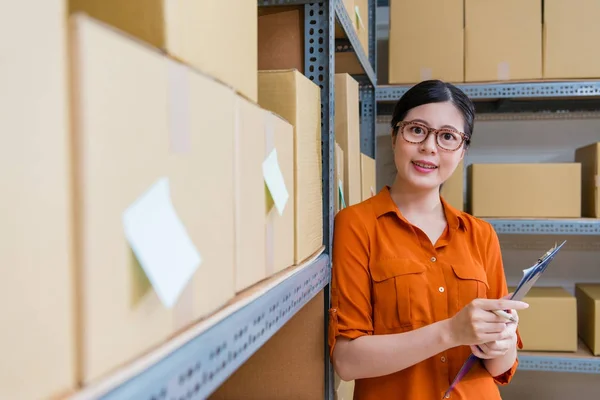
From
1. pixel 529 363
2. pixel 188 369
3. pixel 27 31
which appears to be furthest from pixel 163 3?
pixel 529 363

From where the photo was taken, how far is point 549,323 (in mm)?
2184

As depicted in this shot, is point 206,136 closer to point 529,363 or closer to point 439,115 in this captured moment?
point 439,115

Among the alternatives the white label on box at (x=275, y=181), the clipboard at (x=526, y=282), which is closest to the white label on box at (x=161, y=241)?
the white label on box at (x=275, y=181)

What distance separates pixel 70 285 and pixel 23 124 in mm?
109

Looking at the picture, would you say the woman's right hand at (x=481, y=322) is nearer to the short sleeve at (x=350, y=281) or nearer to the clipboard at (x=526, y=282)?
the clipboard at (x=526, y=282)

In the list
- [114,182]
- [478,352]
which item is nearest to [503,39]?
[478,352]

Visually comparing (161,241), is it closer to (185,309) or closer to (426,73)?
(185,309)

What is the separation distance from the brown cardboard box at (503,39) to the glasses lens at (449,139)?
1.15 m

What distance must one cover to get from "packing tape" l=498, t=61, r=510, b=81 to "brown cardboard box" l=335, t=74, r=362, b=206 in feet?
3.37

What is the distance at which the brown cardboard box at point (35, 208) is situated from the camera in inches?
11.0

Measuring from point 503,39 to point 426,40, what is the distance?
1.10 ft

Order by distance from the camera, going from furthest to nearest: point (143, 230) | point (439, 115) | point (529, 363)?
point (529, 363), point (439, 115), point (143, 230)

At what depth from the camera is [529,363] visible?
2172mm

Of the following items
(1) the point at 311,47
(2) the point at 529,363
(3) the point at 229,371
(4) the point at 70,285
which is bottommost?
(2) the point at 529,363
